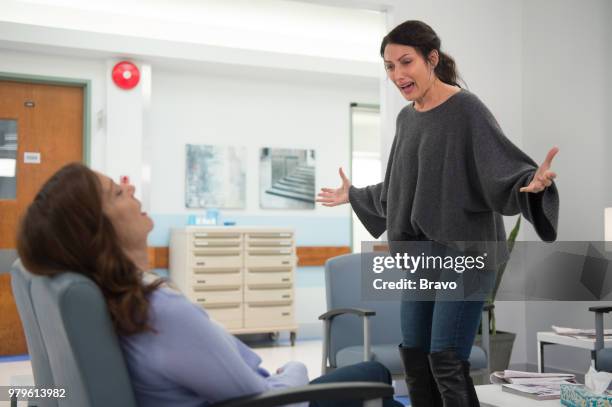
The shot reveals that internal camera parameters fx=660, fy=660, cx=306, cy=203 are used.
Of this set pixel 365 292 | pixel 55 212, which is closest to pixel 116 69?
pixel 365 292

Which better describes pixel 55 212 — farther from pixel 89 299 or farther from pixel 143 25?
pixel 143 25

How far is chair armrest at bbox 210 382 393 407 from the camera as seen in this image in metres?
1.38

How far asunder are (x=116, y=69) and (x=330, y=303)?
3914 millimetres

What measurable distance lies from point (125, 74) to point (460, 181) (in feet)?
16.3

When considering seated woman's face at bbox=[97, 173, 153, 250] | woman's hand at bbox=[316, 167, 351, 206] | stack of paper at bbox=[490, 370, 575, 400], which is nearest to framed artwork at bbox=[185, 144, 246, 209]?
woman's hand at bbox=[316, 167, 351, 206]

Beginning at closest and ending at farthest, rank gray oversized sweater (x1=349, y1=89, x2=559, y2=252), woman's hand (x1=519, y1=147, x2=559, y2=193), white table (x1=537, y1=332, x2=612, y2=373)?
woman's hand (x1=519, y1=147, x2=559, y2=193), gray oversized sweater (x1=349, y1=89, x2=559, y2=252), white table (x1=537, y1=332, x2=612, y2=373)

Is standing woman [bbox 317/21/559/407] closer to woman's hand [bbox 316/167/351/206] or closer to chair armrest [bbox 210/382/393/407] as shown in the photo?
woman's hand [bbox 316/167/351/206]

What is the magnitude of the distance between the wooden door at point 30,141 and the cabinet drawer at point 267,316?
2.14 m

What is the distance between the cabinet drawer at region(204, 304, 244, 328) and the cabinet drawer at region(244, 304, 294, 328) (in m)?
0.07

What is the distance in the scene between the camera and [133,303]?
133 cm

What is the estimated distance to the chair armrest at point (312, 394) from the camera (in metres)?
1.38

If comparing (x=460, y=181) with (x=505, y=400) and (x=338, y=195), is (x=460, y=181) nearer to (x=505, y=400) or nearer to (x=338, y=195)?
(x=338, y=195)

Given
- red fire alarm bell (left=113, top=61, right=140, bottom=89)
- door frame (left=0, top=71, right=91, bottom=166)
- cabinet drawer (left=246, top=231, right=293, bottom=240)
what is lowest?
cabinet drawer (left=246, top=231, right=293, bottom=240)

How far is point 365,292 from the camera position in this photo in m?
3.75
